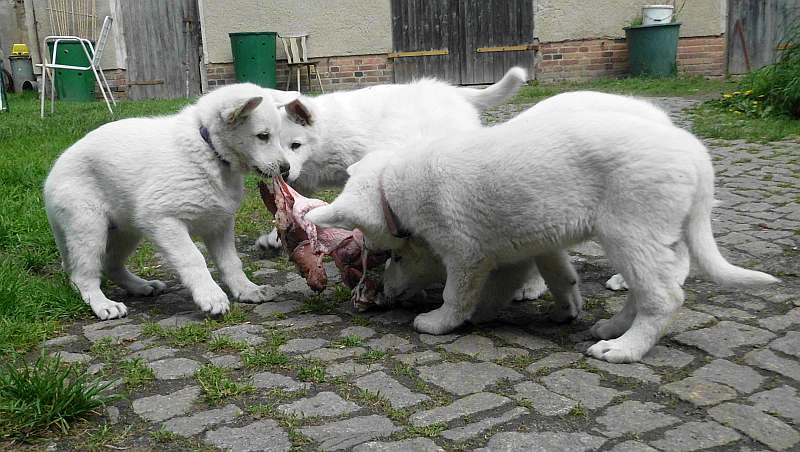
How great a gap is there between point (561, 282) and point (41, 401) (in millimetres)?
2322

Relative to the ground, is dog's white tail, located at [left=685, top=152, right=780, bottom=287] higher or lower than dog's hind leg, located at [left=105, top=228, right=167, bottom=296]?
higher

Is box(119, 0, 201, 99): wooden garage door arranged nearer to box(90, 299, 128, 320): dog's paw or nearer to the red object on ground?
the red object on ground

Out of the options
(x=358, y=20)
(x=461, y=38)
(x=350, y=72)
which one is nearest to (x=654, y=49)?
(x=461, y=38)

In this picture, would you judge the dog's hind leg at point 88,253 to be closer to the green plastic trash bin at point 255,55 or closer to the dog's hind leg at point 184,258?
the dog's hind leg at point 184,258

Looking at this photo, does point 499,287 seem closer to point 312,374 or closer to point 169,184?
point 312,374

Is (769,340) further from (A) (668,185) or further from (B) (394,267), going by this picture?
(B) (394,267)

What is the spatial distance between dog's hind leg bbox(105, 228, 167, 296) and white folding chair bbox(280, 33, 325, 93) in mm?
11599

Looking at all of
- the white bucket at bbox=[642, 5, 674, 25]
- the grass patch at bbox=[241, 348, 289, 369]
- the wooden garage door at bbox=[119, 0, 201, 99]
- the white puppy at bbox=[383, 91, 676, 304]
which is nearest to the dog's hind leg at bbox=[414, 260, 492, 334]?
the white puppy at bbox=[383, 91, 676, 304]

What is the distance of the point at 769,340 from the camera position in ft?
11.2

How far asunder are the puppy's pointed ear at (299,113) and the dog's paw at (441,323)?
187cm

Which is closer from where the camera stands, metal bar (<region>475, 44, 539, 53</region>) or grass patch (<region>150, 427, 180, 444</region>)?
grass patch (<region>150, 427, 180, 444</region>)

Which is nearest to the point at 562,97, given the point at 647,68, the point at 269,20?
the point at 647,68

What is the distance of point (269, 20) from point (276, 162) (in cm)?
1251

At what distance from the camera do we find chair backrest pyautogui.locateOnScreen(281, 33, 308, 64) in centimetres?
1575
